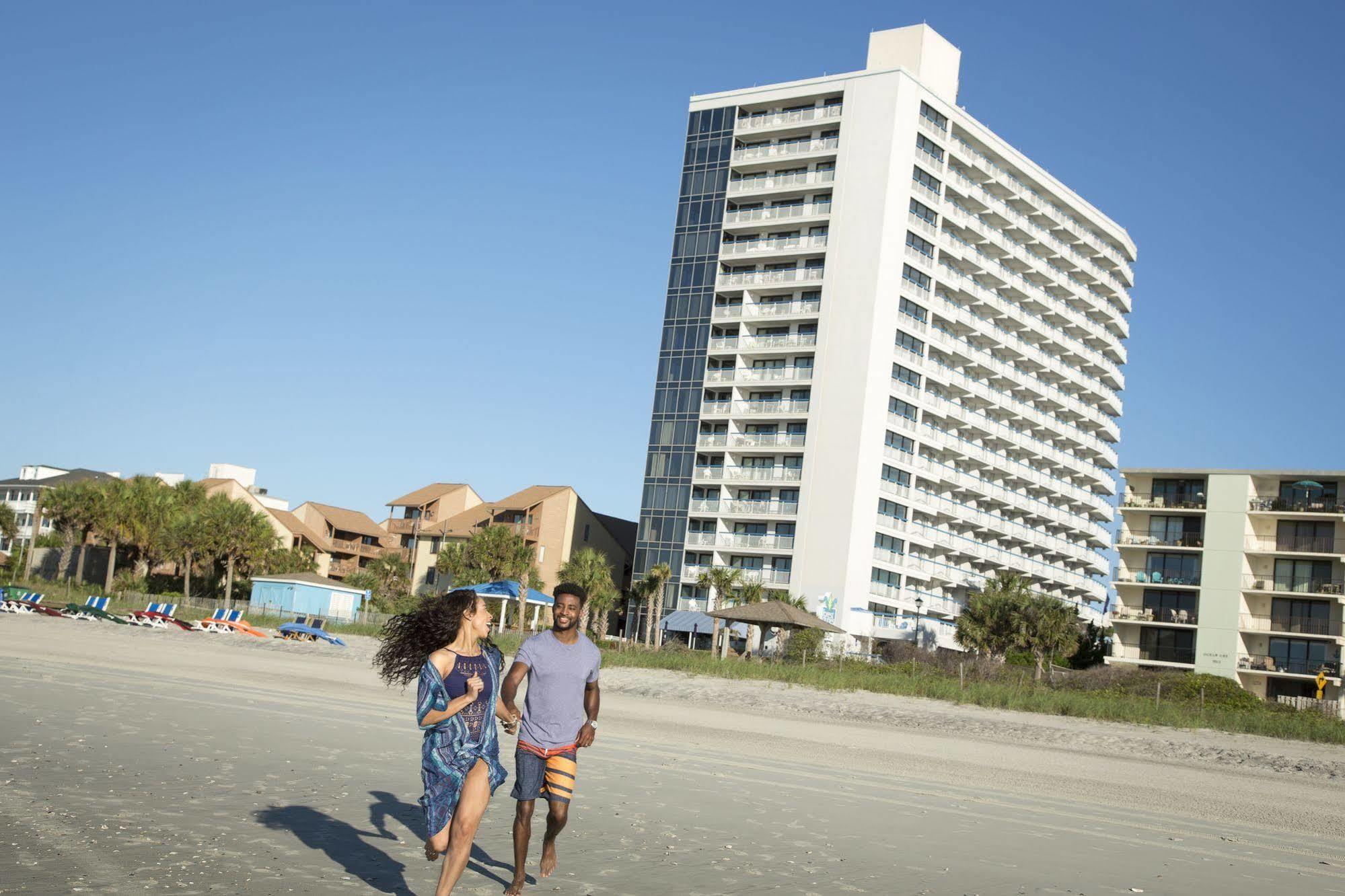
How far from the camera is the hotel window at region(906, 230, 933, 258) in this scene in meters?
84.1

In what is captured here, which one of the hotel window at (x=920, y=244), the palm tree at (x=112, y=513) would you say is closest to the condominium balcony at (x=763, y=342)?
the hotel window at (x=920, y=244)

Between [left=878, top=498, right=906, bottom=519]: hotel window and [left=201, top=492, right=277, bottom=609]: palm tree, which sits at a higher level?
[left=878, top=498, right=906, bottom=519]: hotel window

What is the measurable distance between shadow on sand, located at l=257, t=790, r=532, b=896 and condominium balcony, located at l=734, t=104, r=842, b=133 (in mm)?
79781

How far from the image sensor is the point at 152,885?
6.43 metres

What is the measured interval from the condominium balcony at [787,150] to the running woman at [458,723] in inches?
3159

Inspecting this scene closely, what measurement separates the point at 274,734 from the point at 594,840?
712 centimetres

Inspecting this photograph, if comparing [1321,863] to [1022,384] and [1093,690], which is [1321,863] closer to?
[1093,690]

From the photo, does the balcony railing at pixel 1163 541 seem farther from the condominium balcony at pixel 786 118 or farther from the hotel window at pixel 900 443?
the condominium balcony at pixel 786 118

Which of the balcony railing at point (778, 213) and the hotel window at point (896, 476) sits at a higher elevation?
the balcony railing at point (778, 213)

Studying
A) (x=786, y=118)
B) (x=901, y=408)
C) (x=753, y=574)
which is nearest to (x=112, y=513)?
(x=753, y=574)

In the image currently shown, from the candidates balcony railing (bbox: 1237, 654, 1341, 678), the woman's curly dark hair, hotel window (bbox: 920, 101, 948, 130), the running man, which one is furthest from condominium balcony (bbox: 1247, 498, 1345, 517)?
the woman's curly dark hair

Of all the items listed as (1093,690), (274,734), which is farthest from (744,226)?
(274,734)

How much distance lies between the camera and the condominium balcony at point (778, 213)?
8394 centimetres

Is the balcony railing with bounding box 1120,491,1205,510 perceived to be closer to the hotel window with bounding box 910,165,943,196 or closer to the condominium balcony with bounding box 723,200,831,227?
the hotel window with bounding box 910,165,943,196
